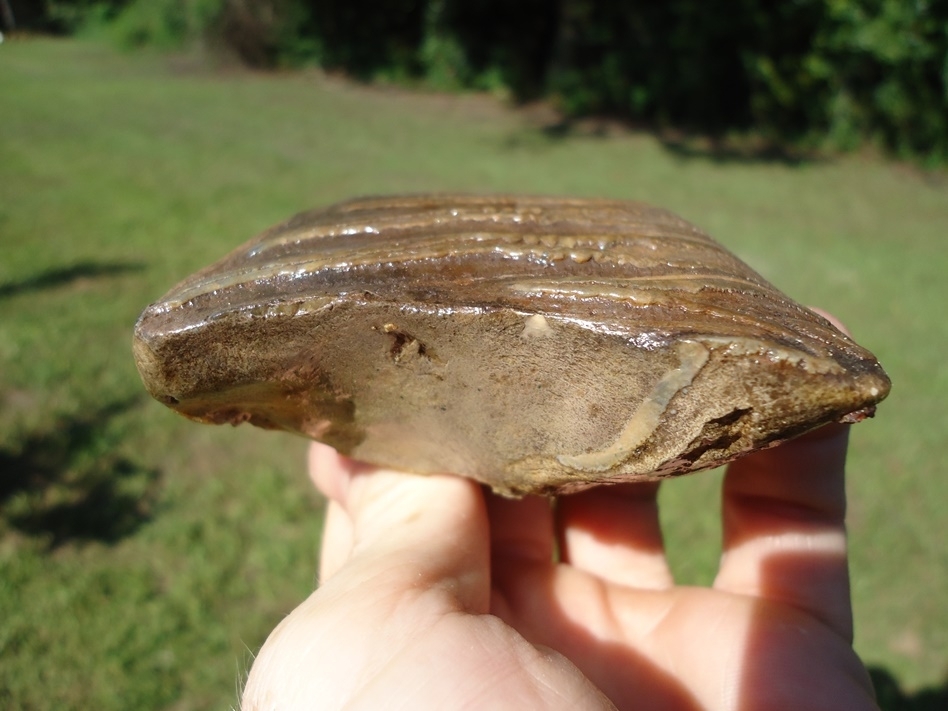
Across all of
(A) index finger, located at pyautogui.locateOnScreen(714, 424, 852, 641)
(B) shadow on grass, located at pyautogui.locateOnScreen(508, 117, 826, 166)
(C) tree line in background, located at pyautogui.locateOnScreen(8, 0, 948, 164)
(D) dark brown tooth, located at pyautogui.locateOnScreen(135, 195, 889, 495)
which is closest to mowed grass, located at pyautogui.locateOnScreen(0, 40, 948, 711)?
(B) shadow on grass, located at pyautogui.locateOnScreen(508, 117, 826, 166)

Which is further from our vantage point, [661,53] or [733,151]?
[661,53]

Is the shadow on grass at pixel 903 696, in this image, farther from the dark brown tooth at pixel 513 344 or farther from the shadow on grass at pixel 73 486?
the shadow on grass at pixel 73 486

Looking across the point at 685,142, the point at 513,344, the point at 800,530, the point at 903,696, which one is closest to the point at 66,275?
the point at 513,344

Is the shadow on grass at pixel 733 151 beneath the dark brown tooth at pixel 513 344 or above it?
beneath

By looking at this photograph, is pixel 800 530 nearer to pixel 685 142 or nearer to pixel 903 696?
pixel 903 696

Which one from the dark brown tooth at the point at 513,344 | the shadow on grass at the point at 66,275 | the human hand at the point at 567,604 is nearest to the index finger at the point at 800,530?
the human hand at the point at 567,604

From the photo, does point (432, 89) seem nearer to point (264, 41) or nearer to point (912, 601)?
point (264, 41)
